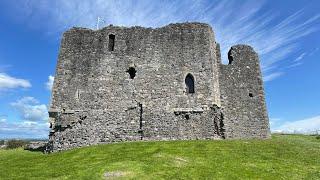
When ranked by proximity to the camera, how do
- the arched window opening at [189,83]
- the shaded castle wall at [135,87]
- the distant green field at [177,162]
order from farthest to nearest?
the arched window opening at [189,83] → the shaded castle wall at [135,87] → the distant green field at [177,162]

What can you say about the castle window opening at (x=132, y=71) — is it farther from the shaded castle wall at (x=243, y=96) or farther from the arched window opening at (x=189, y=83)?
the shaded castle wall at (x=243, y=96)

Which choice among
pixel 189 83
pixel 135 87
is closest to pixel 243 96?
pixel 189 83

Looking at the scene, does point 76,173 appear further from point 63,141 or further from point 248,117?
point 248,117

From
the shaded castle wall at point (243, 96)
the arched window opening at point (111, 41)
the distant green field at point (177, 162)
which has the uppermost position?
the arched window opening at point (111, 41)

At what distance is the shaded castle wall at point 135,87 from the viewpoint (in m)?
23.3

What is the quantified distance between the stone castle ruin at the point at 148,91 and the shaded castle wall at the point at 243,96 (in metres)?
0.08

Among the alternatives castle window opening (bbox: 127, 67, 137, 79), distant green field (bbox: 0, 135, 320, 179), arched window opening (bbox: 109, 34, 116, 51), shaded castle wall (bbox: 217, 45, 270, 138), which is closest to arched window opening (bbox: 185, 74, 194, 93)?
shaded castle wall (bbox: 217, 45, 270, 138)

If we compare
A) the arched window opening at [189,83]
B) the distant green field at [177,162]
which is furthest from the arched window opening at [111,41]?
the distant green field at [177,162]

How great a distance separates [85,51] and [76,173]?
40.9ft

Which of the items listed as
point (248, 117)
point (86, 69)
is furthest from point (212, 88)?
point (86, 69)

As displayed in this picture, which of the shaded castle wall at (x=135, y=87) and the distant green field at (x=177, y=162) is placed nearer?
the distant green field at (x=177, y=162)

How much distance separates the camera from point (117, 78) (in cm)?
2462

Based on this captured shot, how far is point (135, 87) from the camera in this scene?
24375mm

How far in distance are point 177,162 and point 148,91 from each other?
8.76m
